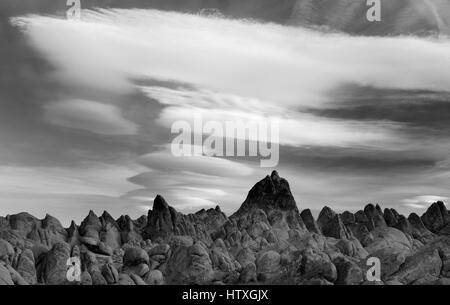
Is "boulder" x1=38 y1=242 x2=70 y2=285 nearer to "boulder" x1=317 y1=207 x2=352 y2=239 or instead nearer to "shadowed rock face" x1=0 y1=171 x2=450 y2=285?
"shadowed rock face" x1=0 y1=171 x2=450 y2=285

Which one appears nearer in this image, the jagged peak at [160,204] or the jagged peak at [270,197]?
the jagged peak at [160,204]

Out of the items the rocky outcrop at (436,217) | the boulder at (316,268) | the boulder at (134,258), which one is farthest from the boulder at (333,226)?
the boulder at (134,258)

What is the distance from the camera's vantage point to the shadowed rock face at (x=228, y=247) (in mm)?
87438

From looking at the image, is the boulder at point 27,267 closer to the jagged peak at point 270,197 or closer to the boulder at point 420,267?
the boulder at point 420,267

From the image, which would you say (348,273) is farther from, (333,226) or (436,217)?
(436,217)

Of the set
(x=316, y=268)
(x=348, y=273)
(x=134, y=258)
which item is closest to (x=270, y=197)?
(x=316, y=268)

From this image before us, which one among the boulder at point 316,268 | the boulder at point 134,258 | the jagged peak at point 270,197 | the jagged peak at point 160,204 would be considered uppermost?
the jagged peak at point 270,197

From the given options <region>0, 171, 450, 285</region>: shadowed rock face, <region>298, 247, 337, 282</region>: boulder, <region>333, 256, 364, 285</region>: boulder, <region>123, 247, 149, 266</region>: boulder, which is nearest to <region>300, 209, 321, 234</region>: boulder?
<region>0, 171, 450, 285</region>: shadowed rock face

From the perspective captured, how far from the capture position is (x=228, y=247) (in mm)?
124062

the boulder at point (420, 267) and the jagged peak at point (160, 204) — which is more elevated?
the jagged peak at point (160, 204)

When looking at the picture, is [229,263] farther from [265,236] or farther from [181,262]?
[265,236]
